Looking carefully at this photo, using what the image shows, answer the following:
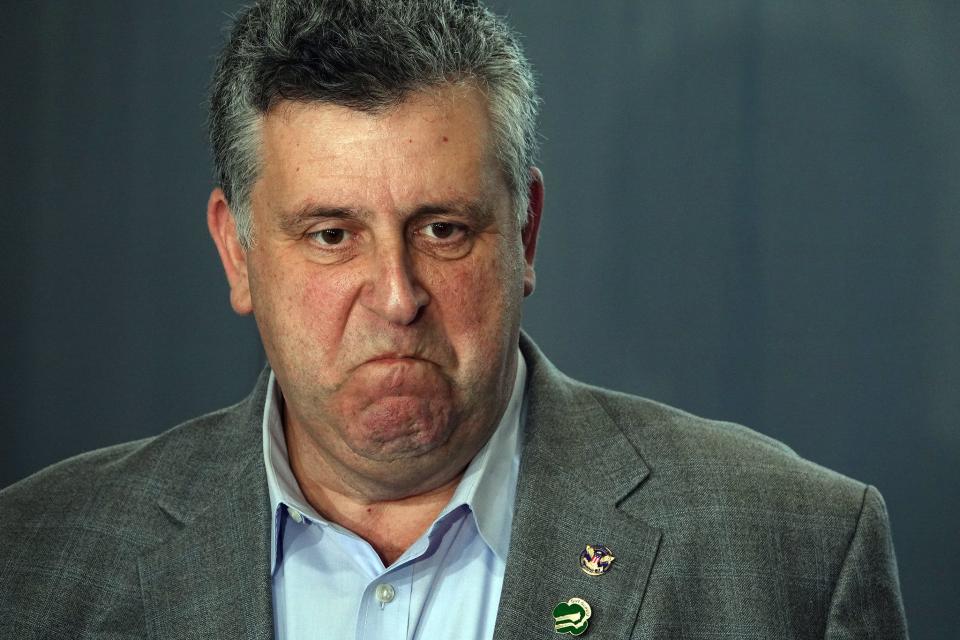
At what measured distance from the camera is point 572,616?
1.95 metres

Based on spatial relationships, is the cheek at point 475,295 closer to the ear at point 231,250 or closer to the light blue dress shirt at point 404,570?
the light blue dress shirt at point 404,570

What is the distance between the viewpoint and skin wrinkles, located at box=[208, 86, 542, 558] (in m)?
1.89

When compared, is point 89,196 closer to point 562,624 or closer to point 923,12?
point 562,624

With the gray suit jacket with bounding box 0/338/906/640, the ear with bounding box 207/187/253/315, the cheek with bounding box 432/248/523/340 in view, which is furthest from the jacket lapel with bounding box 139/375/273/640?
the cheek with bounding box 432/248/523/340

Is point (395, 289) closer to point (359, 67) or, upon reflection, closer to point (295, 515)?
point (359, 67)

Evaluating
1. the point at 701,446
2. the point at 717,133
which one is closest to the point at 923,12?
the point at 717,133

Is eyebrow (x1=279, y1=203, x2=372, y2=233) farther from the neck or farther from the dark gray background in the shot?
the dark gray background

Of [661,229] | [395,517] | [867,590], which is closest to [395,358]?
[395,517]

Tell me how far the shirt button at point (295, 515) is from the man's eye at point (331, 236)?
465 mm

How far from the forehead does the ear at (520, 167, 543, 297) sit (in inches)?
8.5

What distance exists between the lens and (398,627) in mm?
1995

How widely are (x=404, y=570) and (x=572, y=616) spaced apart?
0.28 meters

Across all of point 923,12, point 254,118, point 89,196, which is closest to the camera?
point 254,118

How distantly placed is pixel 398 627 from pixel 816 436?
1213 mm
